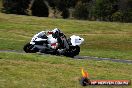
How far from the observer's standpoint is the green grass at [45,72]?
46.4 feet

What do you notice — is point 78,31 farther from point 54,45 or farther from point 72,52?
point 54,45

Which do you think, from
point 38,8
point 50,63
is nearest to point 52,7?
point 38,8

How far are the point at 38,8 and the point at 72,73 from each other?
56.4m

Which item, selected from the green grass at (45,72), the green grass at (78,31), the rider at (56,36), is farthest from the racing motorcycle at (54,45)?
the green grass at (78,31)

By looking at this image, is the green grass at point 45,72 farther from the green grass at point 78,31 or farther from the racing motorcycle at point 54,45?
the green grass at point 78,31

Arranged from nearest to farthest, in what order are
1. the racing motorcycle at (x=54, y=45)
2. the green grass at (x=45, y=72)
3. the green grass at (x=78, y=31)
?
1. the green grass at (x=45, y=72)
2. the racing motorcycle at (x=54, y=45)
3. the green grass at (x=78, y=31)

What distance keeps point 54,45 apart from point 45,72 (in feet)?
32.3

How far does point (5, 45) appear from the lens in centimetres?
3334

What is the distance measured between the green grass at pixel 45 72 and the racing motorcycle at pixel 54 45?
5658 mm

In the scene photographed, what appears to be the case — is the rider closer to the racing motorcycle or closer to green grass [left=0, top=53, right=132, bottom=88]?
the racing motorcycle

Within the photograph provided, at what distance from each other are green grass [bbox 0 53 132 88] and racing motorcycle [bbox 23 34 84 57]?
566 cm

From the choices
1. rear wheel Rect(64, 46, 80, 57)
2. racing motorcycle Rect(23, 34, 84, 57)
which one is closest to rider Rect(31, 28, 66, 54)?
racing motorcycle Rect(23, 34, 84, 57)

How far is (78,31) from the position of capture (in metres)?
50.0

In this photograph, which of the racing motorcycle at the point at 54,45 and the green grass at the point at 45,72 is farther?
the racing motorcycle at the point at 54,45
